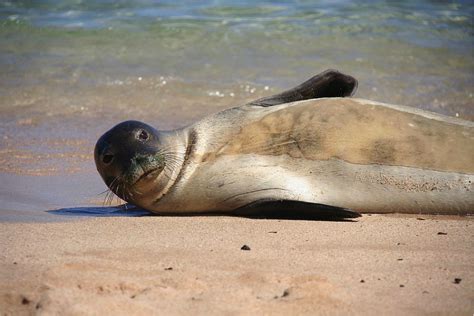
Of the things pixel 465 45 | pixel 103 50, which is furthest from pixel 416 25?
pixel 103 50

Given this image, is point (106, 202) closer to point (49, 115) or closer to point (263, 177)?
point (263, 177)

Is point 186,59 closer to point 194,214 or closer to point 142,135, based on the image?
point 142,135

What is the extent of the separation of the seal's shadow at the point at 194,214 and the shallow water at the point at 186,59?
1.04 meters

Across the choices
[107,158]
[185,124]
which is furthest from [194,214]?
[185,124]

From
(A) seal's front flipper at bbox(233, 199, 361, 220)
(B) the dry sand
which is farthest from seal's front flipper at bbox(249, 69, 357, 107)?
(B) the dry sand

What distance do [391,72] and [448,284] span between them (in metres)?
6.81

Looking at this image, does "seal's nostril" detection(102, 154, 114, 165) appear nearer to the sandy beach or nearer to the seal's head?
the seal's head

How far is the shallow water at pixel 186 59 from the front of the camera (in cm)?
827

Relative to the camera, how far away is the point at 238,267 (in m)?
3.50

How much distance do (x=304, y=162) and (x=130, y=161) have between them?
98 centimetres

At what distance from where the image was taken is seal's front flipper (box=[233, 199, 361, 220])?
450cm

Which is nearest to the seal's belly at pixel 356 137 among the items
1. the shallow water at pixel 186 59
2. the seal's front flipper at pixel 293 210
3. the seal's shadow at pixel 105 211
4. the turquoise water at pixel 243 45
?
the seal's front flipper at pixel 293 210

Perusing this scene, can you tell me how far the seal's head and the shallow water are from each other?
126cm

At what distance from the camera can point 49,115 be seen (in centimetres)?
841
